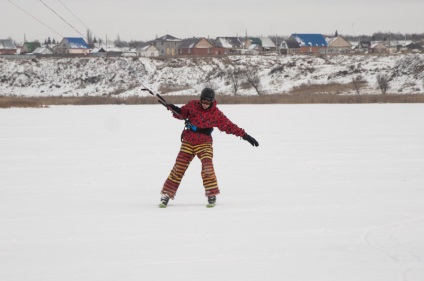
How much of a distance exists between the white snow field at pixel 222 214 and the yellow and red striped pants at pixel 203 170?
0.23m

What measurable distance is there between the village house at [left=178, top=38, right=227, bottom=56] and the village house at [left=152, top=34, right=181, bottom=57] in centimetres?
430

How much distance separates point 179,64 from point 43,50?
126ft

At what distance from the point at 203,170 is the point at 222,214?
0.85 meters

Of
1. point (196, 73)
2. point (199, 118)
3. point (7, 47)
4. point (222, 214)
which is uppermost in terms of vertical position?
point (7, 47)

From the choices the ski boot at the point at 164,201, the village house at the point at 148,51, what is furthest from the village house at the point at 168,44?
the ski boot at the point at 164,201

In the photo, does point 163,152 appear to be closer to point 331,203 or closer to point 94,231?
point 331,203

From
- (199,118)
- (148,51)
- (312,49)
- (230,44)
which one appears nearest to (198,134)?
(199,118)

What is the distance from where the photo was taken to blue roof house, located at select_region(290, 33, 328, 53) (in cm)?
10445

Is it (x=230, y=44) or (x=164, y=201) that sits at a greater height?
(x=230, y=44)

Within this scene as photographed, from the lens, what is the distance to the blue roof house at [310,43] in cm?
10445

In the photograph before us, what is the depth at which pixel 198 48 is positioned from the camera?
3999 inches

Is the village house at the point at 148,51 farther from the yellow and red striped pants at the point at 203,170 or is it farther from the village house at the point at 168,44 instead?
the yellow and red striped pants at the point at 203,170

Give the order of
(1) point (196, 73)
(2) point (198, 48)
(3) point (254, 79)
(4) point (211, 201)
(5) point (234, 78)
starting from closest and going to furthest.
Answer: (4) point (211, 201), (3) point (254, 79), (5) point (234, 78), (1) point (196, 73), (2) point (198, 48)

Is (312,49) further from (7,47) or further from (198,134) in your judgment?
(198,134)
